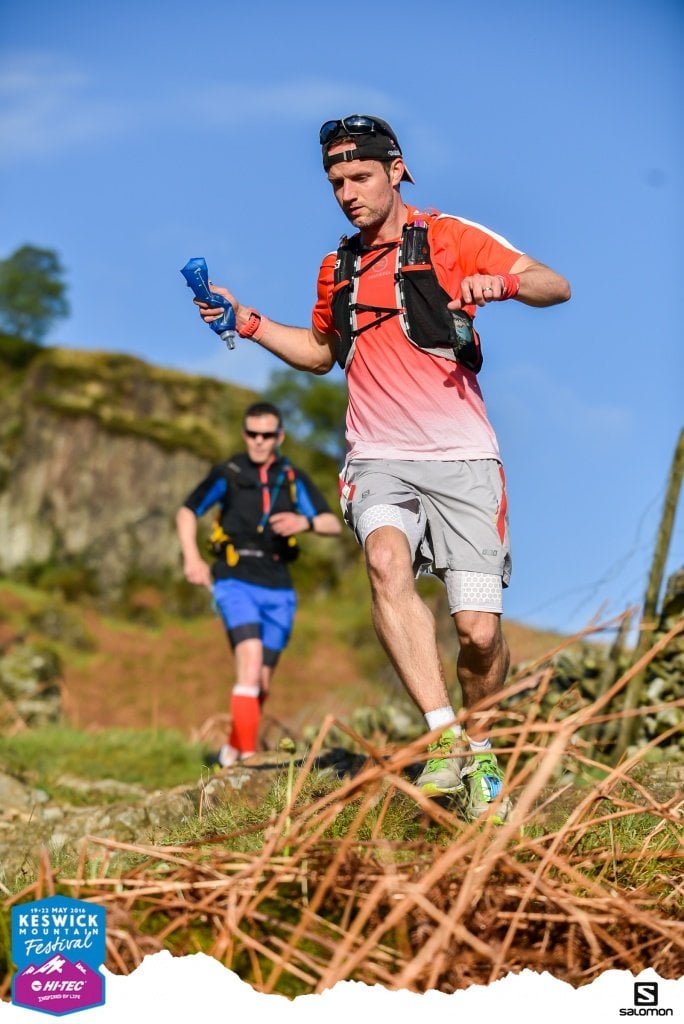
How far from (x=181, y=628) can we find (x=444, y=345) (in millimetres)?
28660

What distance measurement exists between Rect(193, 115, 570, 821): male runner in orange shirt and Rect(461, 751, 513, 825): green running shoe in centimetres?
18

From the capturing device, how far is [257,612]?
27.5 feet

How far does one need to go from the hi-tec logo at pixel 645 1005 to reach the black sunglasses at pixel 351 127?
10.6ft

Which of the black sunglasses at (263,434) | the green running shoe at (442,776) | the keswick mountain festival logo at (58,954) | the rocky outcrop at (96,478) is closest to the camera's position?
the keswick mountain festival logo at (58,954)

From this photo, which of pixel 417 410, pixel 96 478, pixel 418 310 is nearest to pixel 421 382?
pixel 417 410

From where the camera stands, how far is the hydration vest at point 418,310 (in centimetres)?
443

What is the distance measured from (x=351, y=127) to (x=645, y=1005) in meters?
3.30

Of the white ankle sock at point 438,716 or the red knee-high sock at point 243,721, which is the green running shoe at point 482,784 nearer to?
the white ankle sock at point 438,716

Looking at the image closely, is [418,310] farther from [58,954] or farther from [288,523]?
[288,523]

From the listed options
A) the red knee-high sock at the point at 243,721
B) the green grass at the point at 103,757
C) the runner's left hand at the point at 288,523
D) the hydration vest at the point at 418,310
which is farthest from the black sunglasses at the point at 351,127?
the green grass at the point at 103,757

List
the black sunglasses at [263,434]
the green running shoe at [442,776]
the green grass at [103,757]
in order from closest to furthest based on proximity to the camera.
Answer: the green running shoe at [442,776], the green grass at [103,757], the black sunglasses at [263,434]

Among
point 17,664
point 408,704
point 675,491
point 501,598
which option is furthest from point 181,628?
point 501,598

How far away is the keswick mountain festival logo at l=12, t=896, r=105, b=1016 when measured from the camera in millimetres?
2299

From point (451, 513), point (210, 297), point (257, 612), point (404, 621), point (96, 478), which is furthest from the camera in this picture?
point (96, 478)
